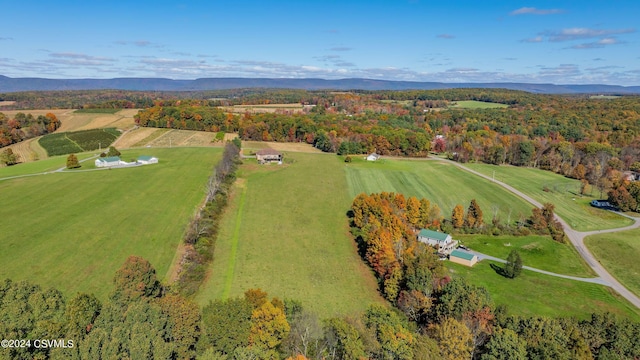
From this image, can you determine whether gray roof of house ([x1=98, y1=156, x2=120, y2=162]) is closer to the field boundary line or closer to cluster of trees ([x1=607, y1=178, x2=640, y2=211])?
the field boundary line

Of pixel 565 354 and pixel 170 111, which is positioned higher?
pixel 170 111

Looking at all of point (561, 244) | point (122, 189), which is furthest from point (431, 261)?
point (122, 189)

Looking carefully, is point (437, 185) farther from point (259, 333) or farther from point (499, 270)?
point (259, 333)

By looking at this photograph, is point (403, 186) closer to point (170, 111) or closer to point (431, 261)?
point (431, 261)

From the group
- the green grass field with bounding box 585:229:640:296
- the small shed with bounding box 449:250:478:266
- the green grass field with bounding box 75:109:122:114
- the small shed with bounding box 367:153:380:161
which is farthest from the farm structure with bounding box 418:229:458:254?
the green grass field with bounding box 75:109:122:114

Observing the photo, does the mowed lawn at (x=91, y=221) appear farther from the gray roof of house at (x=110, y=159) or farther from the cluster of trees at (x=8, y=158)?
the cluster of trees at (x=8, y=158)

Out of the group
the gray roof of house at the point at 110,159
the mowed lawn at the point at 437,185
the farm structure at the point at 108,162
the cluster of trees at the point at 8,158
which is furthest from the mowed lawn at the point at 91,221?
the mowed lawn at the point at 437,185

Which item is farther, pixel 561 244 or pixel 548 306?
pixel 561 244

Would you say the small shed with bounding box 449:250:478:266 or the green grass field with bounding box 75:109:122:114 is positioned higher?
the green grass field with bounding box 75:109:122:114
